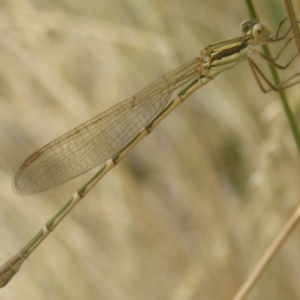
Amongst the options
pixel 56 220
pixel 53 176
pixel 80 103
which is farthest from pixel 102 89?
pixel 56 220

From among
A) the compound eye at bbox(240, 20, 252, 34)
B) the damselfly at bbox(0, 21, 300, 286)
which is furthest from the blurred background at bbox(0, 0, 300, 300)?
the compound eye at bbox(240, 20, 252, 34)

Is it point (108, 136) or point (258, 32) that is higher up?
point (258, 32)

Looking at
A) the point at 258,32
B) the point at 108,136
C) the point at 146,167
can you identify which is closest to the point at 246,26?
the point at 258,32

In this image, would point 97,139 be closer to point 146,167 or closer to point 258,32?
point 146,167

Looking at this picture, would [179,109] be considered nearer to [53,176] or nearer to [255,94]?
[255,94]

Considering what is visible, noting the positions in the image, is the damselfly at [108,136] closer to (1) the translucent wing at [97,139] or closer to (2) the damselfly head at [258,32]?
(1) the translucent wing at [97,139]
